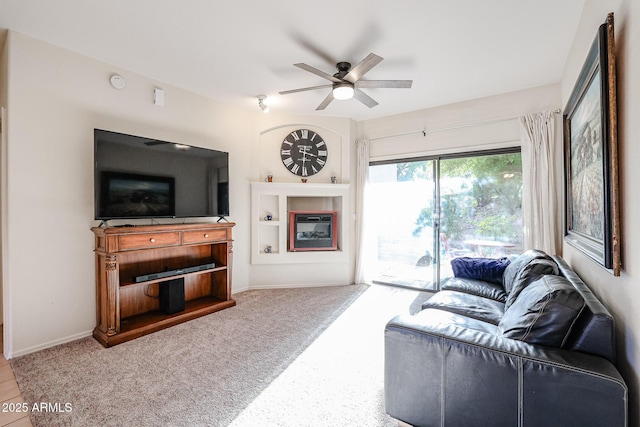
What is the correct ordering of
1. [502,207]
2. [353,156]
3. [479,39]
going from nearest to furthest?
1. [479,39]
2. [502,207]
3. [353,156]

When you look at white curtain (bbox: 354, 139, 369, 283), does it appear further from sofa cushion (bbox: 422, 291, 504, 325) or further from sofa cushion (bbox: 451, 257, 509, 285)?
sofa cushion (bbox: 422, 291, 504, 325)

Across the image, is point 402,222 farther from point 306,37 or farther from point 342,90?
point 306,37

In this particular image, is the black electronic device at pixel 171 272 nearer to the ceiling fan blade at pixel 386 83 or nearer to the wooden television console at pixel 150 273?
the wooden television console at pixel 150 273

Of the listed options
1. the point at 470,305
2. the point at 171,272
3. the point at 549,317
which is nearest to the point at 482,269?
the point at 470,305

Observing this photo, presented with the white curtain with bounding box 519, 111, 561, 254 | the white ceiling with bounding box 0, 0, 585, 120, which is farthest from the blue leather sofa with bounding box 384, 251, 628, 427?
the white ceiling with bounding box 0, 0, 585, 120

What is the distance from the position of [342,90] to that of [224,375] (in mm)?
2658

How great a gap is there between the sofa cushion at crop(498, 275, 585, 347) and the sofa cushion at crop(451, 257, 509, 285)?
5.16 ft

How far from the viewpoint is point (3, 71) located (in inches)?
95.3

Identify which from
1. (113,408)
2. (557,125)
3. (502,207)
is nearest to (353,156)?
(502,207)

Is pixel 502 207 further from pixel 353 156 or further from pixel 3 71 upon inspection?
pixel 3 71

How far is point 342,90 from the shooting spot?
109 inches

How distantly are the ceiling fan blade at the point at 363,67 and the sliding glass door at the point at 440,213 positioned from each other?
2050 mm

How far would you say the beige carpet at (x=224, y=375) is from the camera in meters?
1.68

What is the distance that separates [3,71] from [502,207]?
5348mm
